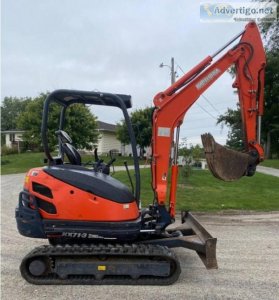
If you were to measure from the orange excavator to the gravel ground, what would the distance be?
0.22 metres

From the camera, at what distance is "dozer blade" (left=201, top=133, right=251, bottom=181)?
19.1 feet

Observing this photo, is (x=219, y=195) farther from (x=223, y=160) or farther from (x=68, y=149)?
(x=68, y=149)

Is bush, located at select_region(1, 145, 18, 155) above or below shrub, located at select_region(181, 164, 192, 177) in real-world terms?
below

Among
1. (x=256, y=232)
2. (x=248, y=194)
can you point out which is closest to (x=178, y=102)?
(x=256, y=232)

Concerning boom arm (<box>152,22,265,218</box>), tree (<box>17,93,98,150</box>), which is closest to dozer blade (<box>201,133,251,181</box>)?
boom arm (<box>152,22,265,218</box>)

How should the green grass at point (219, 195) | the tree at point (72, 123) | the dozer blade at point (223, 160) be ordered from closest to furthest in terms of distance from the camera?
the dozer blade at point (223, 160) → the green grass at point (219, 195) → the tree at point (72, 123)

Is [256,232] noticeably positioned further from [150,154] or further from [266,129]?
[266,129]

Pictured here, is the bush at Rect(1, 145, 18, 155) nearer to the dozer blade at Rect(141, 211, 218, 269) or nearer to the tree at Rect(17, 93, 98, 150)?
Answer: the tree at Rect(17, 93, 98, 150)

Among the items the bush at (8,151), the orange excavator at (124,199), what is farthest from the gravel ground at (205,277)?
the bush at (8,151)

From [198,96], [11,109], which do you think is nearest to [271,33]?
[198,96]

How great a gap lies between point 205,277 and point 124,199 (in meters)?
1.54

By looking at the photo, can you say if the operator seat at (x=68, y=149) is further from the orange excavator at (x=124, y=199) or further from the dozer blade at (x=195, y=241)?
the dozer blade at (x=195, y=241)

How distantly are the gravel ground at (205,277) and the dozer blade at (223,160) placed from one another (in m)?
1.38

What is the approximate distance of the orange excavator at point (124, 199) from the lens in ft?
16.5
